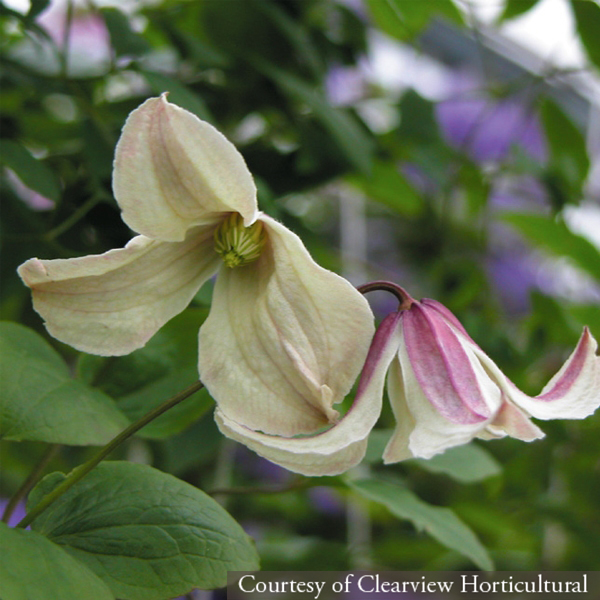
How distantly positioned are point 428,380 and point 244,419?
0.28 feet

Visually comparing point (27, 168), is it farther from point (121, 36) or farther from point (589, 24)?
point (589, 24)

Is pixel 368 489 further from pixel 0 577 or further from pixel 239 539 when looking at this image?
pixel 0 577

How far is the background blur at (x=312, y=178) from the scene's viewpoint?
0.58 meters

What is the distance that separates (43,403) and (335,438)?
0.55 feet

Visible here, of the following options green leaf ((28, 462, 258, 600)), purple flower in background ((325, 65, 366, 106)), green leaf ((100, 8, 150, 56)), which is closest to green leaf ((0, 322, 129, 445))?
green leaf ((28, 462, 258, 600))

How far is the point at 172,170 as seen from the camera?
0.32 meters

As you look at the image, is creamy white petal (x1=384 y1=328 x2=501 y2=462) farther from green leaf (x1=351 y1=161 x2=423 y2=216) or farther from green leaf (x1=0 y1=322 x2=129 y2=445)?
green leaf (x1=351 y1=161 x2=423 y2=216)

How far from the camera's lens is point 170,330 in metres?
0.50

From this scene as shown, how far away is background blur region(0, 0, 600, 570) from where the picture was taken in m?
0.58

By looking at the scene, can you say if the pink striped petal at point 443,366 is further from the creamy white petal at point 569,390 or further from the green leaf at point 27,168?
the green leaf at point 27,168

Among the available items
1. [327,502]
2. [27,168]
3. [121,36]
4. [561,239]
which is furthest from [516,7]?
[327,502]

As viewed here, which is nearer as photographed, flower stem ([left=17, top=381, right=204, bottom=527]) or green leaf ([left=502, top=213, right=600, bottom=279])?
flower stem ([left=17, top=381, right=204, bottom=527])

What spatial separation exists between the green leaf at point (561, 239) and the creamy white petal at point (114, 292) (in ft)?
1.87

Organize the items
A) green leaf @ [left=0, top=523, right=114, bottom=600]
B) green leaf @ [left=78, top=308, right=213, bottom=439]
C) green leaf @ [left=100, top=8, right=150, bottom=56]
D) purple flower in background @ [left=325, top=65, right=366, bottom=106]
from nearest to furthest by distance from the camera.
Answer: green leaf @ [left=0, top=523, right=114, bottom=600] → green leaf @ [left=78, top=308, right=213, bottom=439] → green leaf @ [left=100, top=8, right=150, bottom=56] → purple flower in background @ [left=325, top=65, right=366, bottom=106]
